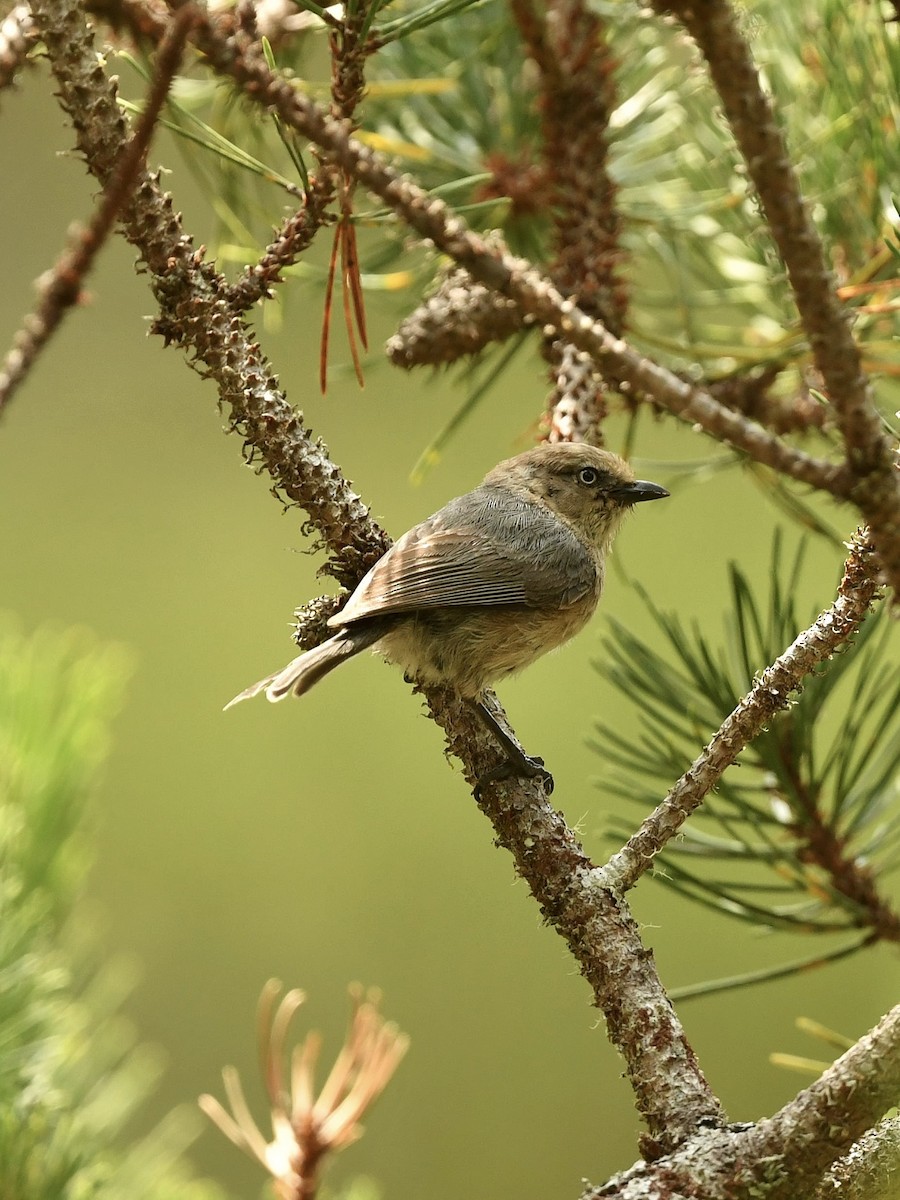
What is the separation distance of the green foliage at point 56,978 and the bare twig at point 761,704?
63 centimetres

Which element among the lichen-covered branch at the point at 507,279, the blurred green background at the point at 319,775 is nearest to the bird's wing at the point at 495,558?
the lichen-covered branch at the point at 507,279

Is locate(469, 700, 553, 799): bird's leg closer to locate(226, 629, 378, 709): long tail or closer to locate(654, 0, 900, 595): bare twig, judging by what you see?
locate(226, 629, 378, 709): long tail

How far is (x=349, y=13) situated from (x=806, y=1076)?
11.5 ft

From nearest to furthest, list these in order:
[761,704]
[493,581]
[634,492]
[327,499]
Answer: [761,704] → [327,499] → [493,581] → [634,492]

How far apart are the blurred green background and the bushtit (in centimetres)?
159

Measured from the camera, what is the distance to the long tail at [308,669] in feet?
5.90

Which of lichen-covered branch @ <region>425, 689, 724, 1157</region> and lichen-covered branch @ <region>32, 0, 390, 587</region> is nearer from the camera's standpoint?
lichen-covered branch @ <region>425, 689, 724, 1157</region>

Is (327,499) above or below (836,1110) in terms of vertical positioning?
above

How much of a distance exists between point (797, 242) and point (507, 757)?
3.13 ft

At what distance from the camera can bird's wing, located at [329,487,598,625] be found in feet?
6.88

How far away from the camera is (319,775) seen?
4652mm

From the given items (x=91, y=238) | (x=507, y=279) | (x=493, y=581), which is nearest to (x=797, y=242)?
(x=507, y=279)

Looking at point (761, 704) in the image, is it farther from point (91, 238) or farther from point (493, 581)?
point (493, 581)

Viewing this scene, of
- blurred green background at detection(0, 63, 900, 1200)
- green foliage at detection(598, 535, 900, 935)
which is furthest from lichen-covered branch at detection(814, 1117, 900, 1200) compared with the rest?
blurred green background at detection(0, 63, 900, 1200)
